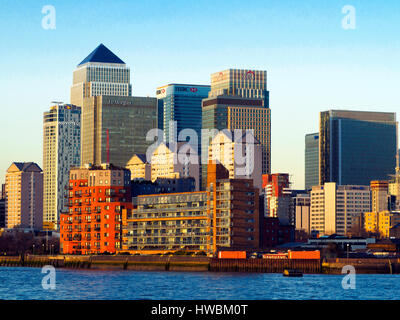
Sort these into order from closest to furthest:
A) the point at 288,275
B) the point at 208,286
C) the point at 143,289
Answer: the point at 143,289
the point at 208,286
the point at 288,275

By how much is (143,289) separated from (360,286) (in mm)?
41129

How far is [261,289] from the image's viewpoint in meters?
144
